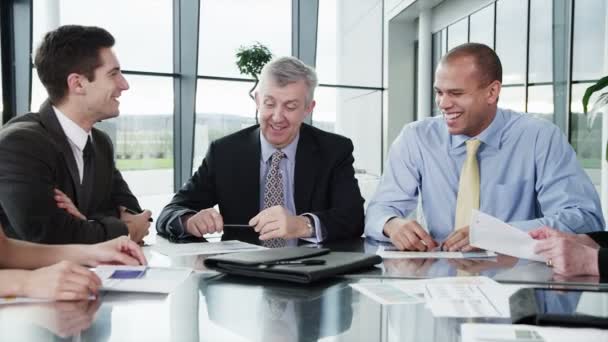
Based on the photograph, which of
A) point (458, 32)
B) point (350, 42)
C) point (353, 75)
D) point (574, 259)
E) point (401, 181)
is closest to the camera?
point (574, 259)

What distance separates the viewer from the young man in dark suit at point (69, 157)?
2021 mm

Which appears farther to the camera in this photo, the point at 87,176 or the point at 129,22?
the point at 129,22

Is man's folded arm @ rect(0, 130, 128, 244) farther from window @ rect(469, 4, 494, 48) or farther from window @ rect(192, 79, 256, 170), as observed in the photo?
window @ rect(469, 4, 494, 48)

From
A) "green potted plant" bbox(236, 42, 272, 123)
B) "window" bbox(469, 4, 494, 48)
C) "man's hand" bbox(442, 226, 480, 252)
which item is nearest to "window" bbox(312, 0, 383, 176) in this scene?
"green potted plant" bbox(236, 42, 272, 123)

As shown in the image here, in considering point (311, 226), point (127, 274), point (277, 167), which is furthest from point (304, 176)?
point (127, 274)

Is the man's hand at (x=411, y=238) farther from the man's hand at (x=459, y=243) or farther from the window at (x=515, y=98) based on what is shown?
the window at (x=515, y=98)

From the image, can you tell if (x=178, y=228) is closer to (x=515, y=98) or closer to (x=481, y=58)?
(x=481, y=58)

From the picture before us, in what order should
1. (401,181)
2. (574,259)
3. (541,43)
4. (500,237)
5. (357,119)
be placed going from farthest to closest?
(357,119) → (541,43) → (401,181) → (500,237) → (574,259)

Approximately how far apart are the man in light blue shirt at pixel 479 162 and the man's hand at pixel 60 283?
3.97 feet

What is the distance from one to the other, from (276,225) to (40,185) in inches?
33.3

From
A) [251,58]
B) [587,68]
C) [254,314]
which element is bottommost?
[254,314]

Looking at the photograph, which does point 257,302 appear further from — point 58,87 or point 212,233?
point 58,87

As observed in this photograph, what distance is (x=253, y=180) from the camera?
8.58ft

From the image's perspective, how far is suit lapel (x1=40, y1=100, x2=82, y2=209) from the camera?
2.23 metres
